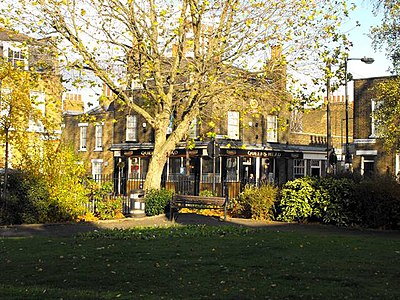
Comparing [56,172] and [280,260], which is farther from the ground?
[56,172]

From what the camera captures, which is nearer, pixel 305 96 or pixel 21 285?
pixel 21 285

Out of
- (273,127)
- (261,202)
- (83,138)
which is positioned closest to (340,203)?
(261,202)

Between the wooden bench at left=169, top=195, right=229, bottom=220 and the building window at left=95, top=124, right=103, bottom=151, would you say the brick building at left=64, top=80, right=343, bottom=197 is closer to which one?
the building window at left=95, top=124, right=103, bottom=151

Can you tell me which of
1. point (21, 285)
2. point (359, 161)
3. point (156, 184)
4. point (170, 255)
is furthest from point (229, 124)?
point (21, 285)

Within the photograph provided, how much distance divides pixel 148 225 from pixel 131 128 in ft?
96.0

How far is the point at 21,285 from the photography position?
830cm

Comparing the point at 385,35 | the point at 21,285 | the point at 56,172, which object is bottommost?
the point at 21,285

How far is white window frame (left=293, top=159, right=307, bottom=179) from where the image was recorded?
47.9 meters

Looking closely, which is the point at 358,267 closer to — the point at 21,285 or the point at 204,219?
the point at 21,285

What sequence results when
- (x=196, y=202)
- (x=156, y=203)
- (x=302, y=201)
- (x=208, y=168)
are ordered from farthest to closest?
(x=208, y=168)
(x=156, y=203)
(x=196, y=202)
(x=302, y=201)

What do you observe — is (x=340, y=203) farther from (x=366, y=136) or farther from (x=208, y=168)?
(x=208, y=168)

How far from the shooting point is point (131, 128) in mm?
47188

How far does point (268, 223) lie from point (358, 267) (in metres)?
9.60

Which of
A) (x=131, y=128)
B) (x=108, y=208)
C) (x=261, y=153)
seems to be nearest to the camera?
(x=108, y=208)
